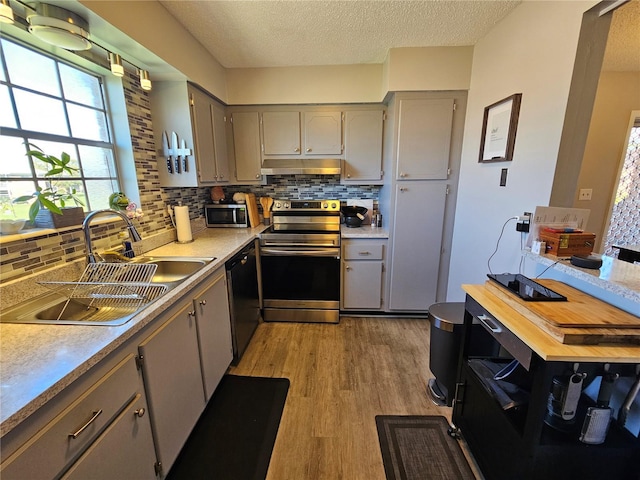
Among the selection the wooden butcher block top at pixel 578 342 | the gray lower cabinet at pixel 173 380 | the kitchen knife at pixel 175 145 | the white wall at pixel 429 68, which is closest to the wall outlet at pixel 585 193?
the white wall at pixel 429 68

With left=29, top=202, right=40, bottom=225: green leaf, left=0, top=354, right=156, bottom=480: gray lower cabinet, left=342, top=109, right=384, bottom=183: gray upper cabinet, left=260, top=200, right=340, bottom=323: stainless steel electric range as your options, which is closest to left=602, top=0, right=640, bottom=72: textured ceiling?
left=342, top=109, right=384, bottom=183: gray upper cabinet

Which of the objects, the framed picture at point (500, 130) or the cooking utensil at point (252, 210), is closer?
the framed picture at point (500, 130)

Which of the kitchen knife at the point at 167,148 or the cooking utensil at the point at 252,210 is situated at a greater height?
the kitchen knife at the point at 167,148

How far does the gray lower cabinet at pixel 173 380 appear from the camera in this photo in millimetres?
1114

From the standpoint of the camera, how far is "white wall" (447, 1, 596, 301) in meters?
1.38

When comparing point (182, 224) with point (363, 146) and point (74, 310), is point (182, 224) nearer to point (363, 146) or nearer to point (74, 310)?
point (74, 310)

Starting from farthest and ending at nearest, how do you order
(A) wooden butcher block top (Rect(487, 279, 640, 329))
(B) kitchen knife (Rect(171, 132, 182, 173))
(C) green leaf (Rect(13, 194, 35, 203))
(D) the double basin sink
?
(B) kitchen knife (Rect(171, 132, 182, 173)) < (C) green leaf (Rect(13, 194, 35, 203)) < (D) the double basin sink < (A) wooden butcher block top (Rect(487, 279, 640, 329))

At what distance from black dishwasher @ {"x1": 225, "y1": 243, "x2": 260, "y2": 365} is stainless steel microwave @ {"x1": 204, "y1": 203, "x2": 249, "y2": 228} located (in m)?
0.47

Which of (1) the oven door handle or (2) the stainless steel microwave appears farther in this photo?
(2) the stainless steel microwave

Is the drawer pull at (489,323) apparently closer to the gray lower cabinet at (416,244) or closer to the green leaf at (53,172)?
the gray lower cabinet at (416,244)

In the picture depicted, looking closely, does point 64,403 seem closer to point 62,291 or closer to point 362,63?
point 62,291

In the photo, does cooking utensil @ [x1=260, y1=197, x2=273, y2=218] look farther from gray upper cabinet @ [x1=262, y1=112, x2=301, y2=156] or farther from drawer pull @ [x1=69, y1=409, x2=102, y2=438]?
drawer pull @ [x1=69, y1=409, x2=102, y2=438]

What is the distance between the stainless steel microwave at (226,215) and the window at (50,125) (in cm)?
93

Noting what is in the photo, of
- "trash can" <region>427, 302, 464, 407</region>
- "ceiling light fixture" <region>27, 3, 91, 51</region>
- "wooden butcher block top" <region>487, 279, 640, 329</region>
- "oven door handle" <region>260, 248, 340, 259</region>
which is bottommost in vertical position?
"trash can" <region>427, 302, 464, 407</region>
